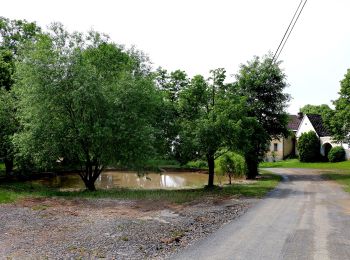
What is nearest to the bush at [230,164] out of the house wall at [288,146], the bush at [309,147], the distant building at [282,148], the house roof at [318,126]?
the bush at [309,147]

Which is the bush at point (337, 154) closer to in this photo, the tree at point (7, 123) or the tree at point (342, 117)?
the tree at point (342, 117)

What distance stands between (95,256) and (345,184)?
22800 mm

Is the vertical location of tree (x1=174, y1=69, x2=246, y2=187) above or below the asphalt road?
above

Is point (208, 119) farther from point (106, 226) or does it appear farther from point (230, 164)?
point (106, 226)

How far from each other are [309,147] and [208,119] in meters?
33.6

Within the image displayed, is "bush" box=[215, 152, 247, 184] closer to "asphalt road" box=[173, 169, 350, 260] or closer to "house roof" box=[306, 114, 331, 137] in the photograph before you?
"asphalt road" box=[173, 169, 350, 260]

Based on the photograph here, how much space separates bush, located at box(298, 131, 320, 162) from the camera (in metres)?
53.6

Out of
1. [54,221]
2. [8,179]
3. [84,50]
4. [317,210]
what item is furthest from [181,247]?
[8,179]

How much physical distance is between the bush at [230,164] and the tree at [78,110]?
8173 millimetres

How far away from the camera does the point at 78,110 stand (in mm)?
23188

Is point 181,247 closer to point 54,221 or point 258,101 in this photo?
point 54,221

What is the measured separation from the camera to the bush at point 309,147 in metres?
53.6

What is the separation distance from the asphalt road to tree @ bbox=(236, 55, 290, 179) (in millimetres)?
18152

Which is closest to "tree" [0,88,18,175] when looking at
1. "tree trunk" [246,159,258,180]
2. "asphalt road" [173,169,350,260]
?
"asphalt road" [173,169,350,260]
